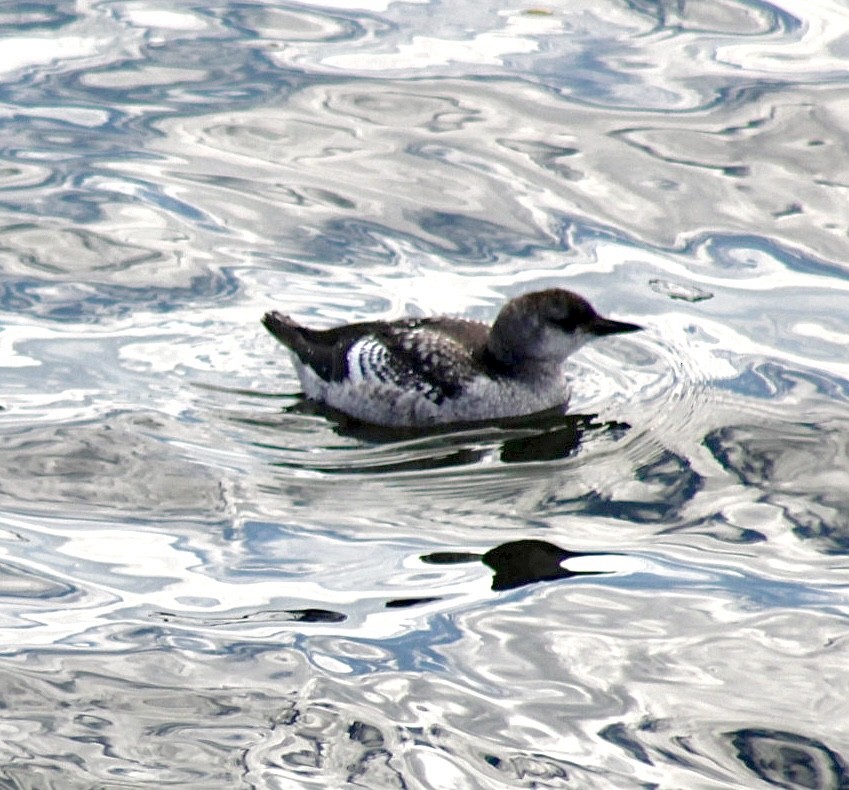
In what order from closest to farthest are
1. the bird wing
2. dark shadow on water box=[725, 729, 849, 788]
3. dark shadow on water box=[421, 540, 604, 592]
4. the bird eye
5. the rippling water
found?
dark shadow on water box=[725, 729, 849, 788]
the rippling water
dark shadow on water box=[421, 540, 604, 592]
the bird wing
the bird eye

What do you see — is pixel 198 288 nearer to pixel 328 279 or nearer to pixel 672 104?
pixel 328 279

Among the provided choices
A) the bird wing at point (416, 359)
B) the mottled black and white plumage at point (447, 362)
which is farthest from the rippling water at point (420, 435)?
the bird wing at point (416, 359)

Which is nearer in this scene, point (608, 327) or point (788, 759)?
point (788, 759)

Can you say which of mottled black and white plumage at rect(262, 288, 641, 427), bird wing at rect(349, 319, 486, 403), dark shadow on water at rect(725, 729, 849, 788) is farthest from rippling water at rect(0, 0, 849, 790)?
bird wing at rect(349, 319, 486, 403)

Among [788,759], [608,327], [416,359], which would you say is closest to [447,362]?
[416,359]

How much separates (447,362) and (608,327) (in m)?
0.89

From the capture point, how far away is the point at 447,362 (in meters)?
9.27

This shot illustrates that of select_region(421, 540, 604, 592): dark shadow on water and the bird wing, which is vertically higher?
the bird wing

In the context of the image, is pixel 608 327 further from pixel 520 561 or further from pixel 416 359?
pixel 520 561

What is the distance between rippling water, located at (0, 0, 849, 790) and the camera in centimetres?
640

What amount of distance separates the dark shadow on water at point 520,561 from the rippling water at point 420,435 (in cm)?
2

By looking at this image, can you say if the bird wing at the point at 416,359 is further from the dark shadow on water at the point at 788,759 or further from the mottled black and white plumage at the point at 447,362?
the dark shadow on water at the point at 788,759

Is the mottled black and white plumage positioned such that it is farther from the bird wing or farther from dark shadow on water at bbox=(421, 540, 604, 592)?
dark shadow on water at bbox=(421, 540, 604, 592)

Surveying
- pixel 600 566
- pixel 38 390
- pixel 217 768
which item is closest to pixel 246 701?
pixel 217 768
